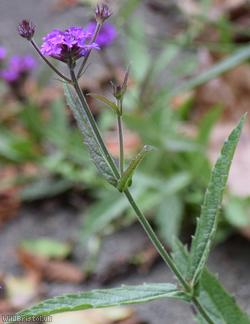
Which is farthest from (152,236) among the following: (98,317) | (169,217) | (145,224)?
(169,217)

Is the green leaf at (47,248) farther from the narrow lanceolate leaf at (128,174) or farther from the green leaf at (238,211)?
the narrow lanceolate leaf at (128,174)

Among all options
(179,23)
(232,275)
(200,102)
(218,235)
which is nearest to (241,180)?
(218,235)

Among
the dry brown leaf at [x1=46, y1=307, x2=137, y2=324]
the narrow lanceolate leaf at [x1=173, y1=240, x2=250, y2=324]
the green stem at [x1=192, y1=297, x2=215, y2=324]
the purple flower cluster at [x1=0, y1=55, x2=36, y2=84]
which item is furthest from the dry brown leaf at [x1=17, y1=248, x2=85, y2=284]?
the green stem at [x1=192, y1=297, x2=215, y2=324]

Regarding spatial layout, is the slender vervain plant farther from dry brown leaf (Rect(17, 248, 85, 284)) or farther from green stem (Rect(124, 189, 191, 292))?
dry brown leaf (Rect(17, 248, 85, 284))

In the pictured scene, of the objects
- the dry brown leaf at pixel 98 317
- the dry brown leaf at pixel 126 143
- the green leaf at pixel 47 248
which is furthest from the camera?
the dry brown leaf at pixel 126 143

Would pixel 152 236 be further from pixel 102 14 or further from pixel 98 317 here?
pixel 98 317

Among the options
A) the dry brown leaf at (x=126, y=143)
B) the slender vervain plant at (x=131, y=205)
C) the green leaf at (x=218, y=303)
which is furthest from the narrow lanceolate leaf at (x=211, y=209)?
the dry brown leaf at (x=126, y=143)

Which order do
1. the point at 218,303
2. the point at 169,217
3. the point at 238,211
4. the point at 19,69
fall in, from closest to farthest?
1. the point at 218,303
2. the point at 238,211
3. the point at 169,217
4. the point at 19,69
